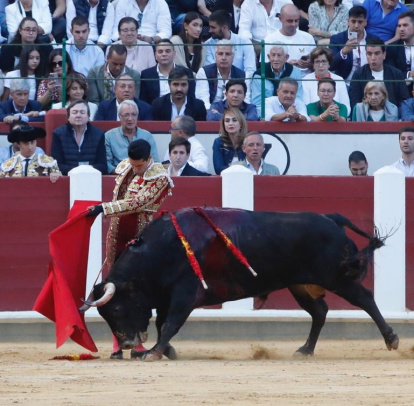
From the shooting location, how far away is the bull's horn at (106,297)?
7.60 meters

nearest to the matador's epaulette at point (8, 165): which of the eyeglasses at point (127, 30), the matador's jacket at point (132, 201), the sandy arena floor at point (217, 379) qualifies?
the sandy arena floor at point (217, 379)

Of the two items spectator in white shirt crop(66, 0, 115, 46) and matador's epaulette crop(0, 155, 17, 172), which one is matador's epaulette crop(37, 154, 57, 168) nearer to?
matador's epaulette crop(0, 155, 17, 172)

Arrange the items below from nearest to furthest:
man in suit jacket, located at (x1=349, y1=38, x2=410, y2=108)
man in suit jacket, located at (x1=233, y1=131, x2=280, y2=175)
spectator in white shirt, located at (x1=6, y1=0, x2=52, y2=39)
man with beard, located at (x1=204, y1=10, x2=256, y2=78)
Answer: man in suit jacket, located at (x1=233, y1=131, x2=280, y2=175), man in suit jacket, located at (x1=349, y1=38, x2=410, y2=108), man with beard, located at (x1=204, y1=10, x2=256, y2=78), spectator in white shirt, located at (x1=6, y1=0, x2=52, y2=39)

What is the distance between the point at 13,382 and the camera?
20.7ft

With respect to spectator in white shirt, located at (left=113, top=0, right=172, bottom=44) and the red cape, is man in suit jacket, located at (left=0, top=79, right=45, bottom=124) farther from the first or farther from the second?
the red cape

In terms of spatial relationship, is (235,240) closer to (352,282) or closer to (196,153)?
(352,282)

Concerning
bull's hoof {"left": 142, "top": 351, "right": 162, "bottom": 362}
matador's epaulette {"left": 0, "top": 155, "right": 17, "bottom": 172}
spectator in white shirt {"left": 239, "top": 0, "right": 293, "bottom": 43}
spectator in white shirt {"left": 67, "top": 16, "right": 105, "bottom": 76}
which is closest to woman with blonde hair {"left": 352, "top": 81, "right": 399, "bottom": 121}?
spectator in white shirt {"left": 239, "top": 0, "right": 293, "bottom": 43}

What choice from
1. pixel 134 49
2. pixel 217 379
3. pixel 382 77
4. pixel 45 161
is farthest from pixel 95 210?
pixel 382 77

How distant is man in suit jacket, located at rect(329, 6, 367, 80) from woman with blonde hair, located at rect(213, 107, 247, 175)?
1.54 m

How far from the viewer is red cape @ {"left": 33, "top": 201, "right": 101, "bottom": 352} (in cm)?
783

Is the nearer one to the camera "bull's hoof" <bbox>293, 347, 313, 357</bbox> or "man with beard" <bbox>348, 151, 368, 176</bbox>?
"bull's hoof" <bbox>293, 347, 313, 357</bbox>

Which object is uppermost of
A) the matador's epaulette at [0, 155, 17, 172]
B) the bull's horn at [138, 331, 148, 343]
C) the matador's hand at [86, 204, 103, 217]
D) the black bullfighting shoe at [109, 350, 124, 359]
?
the matador's epaulette at [0, 155, 17, 172]

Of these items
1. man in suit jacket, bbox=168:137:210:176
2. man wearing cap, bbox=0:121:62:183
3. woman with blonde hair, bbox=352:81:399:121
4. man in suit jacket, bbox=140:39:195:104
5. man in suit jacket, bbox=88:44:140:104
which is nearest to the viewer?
man wearing cap, bbox=0:121:62:183

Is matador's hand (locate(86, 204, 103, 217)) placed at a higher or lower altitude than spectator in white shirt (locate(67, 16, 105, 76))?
lower
